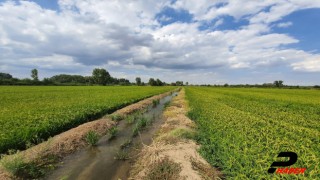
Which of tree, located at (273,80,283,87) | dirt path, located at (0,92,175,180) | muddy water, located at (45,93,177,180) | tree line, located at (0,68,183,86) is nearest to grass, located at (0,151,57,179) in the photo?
dirt path, located at (0,92,175,180)

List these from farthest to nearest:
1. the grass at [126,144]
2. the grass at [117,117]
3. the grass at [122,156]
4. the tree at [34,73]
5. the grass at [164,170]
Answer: the tree at [34,73] < the grass at [117,117] < the grass at [126,144] < the grass at [122,156] < the grass at [164,170]

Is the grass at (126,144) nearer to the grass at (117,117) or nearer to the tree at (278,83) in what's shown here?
the grass at (117,117)

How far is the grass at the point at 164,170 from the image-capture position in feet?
21.3

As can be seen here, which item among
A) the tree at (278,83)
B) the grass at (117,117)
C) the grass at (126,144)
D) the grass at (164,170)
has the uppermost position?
the tree at (278,83)

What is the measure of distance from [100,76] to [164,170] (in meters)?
134

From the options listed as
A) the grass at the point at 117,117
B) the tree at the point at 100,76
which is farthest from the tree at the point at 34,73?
the grass at the point at 117,117

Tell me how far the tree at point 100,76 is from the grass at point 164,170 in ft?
437

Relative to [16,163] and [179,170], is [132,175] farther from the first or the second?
[16,163]

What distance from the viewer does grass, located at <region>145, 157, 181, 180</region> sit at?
649cm

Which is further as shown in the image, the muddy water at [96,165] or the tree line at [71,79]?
the tree line at [71,79]

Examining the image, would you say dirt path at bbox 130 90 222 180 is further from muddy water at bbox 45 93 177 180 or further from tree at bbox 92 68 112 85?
tree at bbox 92 68 112 85

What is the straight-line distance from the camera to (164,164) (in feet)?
23.7

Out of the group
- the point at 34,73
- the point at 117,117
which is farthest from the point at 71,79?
the point at 117,117

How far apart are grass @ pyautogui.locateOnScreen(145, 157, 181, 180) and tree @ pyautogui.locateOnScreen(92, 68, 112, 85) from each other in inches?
5238
